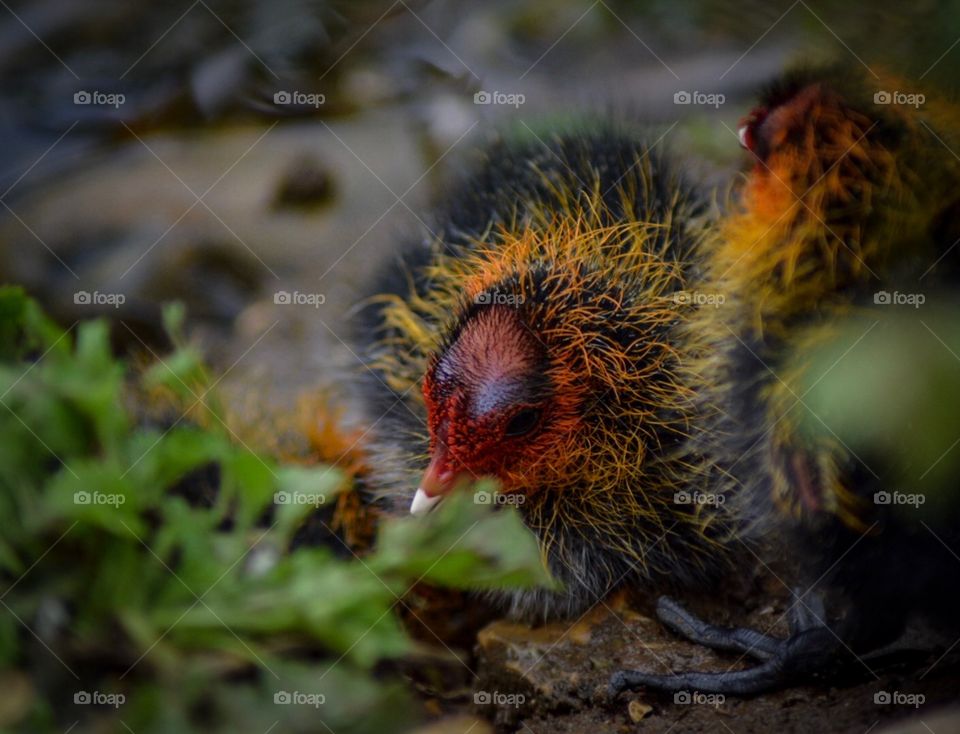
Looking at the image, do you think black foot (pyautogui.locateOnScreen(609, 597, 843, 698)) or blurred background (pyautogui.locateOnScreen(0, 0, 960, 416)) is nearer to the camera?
black foot (pyautogui.locateOnScreen(609, 597, 843, 698))

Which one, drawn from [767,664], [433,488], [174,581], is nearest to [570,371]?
[433,488]

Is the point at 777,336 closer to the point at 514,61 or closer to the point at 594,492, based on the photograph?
the point at 594,492

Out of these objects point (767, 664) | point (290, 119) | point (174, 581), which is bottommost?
point (767, 664)

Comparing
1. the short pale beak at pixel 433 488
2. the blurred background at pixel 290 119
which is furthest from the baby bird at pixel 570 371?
the blurred background at pixel 290 119

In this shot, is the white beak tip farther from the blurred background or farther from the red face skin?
the blurred background

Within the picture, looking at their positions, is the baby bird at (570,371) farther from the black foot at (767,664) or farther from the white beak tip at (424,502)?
the black foot at (767,664)

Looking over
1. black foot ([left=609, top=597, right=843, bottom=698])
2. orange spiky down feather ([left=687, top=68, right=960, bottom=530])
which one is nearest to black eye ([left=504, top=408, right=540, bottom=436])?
orange spiky down feather ([left=687, top=68, right=960, bottom=530])

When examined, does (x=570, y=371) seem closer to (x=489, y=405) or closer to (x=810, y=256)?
(x=489, y=405)
